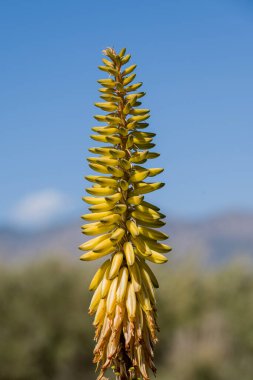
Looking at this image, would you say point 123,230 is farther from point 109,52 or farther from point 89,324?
point 89,324

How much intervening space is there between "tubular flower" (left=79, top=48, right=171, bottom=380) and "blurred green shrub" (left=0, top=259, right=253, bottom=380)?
100 feet

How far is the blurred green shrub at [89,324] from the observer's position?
3650 cm

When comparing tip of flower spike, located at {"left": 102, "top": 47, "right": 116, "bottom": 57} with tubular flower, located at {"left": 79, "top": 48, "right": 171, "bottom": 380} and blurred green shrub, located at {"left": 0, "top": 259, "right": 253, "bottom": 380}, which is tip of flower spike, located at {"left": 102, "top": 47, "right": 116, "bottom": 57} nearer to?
tubular flower, located at {"left": 79, "top": 48, "right": 171, "bottom": 380}

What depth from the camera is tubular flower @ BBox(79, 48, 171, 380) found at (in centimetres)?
557

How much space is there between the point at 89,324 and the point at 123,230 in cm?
3281

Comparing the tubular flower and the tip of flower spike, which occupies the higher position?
the tip of flower spike

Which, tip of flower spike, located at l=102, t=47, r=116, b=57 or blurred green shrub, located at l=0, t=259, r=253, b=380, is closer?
tip of flower spike, located at l=102, t=47, r=116, b=57

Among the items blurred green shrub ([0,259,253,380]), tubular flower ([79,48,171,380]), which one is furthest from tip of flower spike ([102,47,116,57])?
blurred green shrub ([0,259,253,380])

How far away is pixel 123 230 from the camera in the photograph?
570 centimetres

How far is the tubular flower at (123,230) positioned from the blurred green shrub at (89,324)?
30.6m

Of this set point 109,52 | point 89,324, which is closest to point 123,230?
point 109,52
